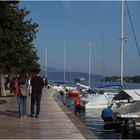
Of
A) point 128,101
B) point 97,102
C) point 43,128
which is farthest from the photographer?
point 97,102

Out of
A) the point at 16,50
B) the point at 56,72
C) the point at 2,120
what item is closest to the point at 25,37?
the point at 16,50

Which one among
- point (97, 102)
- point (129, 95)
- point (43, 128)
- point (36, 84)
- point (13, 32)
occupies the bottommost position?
point (43, 128)

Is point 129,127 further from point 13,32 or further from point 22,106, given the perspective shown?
point 13,32

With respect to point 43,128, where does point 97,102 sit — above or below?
above

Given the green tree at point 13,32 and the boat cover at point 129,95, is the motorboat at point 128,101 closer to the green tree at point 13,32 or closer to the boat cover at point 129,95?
the boat cover at point 129,95

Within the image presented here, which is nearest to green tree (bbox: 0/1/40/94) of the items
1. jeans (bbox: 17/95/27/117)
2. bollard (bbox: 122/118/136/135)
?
jeans (bbox: 17/95/27/117)

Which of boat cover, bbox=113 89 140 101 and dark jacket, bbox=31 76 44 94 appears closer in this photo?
dark jacket, bbox=31 76 44 94

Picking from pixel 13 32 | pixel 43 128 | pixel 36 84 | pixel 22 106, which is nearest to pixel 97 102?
pixel 13 32

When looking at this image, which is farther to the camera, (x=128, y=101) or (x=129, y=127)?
(x=128, y=101)

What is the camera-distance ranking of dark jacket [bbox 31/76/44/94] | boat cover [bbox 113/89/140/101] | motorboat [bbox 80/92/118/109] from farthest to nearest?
motorboat [bbox 80/92/118/109]
boat cover [bbox 113/89/140/101]
dark jacket [bbox 31/76/44/94]

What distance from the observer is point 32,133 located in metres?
16.1

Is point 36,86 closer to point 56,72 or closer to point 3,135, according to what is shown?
point 3,135

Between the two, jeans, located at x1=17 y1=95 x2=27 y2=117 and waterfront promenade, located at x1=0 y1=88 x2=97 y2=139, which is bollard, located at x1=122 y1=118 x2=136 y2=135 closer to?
waterfront promenade, located at x1=0 y1=88 x2=97 y2=139

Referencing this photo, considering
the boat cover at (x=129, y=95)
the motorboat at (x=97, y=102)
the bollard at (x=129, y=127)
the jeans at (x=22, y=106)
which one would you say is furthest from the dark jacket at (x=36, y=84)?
the motorboat at (x=97, y=102)
